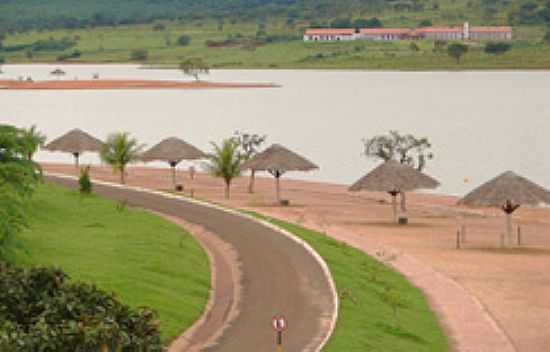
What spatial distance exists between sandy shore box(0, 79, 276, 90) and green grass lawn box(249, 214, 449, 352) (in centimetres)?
14049

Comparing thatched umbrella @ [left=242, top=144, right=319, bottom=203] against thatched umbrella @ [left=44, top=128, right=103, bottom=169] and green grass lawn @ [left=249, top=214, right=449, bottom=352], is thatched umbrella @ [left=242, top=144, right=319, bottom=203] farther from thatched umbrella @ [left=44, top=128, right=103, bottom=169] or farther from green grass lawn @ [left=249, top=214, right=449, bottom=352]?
green grass lawn @ [left=249, top=214, right=449, bottom=352]

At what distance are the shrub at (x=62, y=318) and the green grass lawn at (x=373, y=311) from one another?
6551 millimetres

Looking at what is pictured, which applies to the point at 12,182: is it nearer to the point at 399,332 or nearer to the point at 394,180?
the point at 399,332

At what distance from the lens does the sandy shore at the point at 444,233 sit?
31894mm

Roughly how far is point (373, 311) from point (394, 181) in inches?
781

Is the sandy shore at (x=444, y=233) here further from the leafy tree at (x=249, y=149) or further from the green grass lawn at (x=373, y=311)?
the green grass lawn at (x=373, y=311)

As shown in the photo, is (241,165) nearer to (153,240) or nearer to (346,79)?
(153,240)

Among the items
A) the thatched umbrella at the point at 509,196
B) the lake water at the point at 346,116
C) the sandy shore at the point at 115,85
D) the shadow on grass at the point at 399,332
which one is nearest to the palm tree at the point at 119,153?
the lake water at the point at 346,116

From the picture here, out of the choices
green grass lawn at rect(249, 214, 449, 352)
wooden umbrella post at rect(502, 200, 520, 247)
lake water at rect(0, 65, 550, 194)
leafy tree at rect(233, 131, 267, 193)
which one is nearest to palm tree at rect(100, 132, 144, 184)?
leafy tree at rect(233, 131, 267, 193)

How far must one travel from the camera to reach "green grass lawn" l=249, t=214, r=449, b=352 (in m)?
25.4

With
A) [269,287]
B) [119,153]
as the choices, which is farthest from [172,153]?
[269,287]

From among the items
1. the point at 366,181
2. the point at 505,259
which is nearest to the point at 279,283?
the point at 505,259

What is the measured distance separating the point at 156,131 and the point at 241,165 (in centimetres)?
5568

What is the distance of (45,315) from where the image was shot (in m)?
17.8
